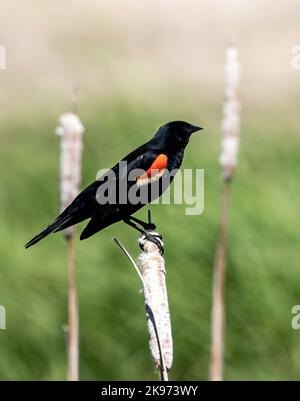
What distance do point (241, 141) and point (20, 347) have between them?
5.95ft

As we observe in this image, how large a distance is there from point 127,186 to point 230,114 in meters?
0.36

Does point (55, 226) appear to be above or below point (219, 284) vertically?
above

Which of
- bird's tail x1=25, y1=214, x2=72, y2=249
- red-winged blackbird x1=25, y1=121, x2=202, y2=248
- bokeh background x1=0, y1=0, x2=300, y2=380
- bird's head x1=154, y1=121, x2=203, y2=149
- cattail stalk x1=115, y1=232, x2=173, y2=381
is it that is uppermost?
bird's head x1=154, y1=121, x2=203, y2=149

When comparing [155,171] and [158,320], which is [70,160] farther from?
[158,320]

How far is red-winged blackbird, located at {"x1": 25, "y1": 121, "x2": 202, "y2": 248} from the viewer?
5.90 ft

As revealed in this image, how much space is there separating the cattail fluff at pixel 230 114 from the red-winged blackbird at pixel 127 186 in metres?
0.11

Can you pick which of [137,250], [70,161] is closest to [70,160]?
[70,161]

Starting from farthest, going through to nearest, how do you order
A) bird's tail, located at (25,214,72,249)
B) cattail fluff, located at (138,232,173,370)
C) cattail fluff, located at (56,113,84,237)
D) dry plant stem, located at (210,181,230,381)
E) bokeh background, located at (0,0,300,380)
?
bokeh background, located at (0,0,300,380) < dry plant stem, located at (210,181,230,381) < cattail fluff, located at (56,113,84,237) < bird's tail, located at (25,214,72,249) < cattail fluff, located at (138,232,173,370)

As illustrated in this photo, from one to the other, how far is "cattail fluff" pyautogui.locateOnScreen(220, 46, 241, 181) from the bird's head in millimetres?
80

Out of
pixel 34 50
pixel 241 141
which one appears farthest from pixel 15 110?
pixel 241 141

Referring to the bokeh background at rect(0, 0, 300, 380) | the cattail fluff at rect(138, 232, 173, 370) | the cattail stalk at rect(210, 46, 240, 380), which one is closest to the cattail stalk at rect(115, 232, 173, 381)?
the cattail fluff at rect(138, 232, 173, 370)

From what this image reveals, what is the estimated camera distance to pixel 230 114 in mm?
A: 2117

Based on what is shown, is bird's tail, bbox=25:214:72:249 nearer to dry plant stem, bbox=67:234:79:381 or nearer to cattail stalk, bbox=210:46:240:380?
dry plant stem, bbox=67:234:79:381

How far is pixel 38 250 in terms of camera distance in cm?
403
